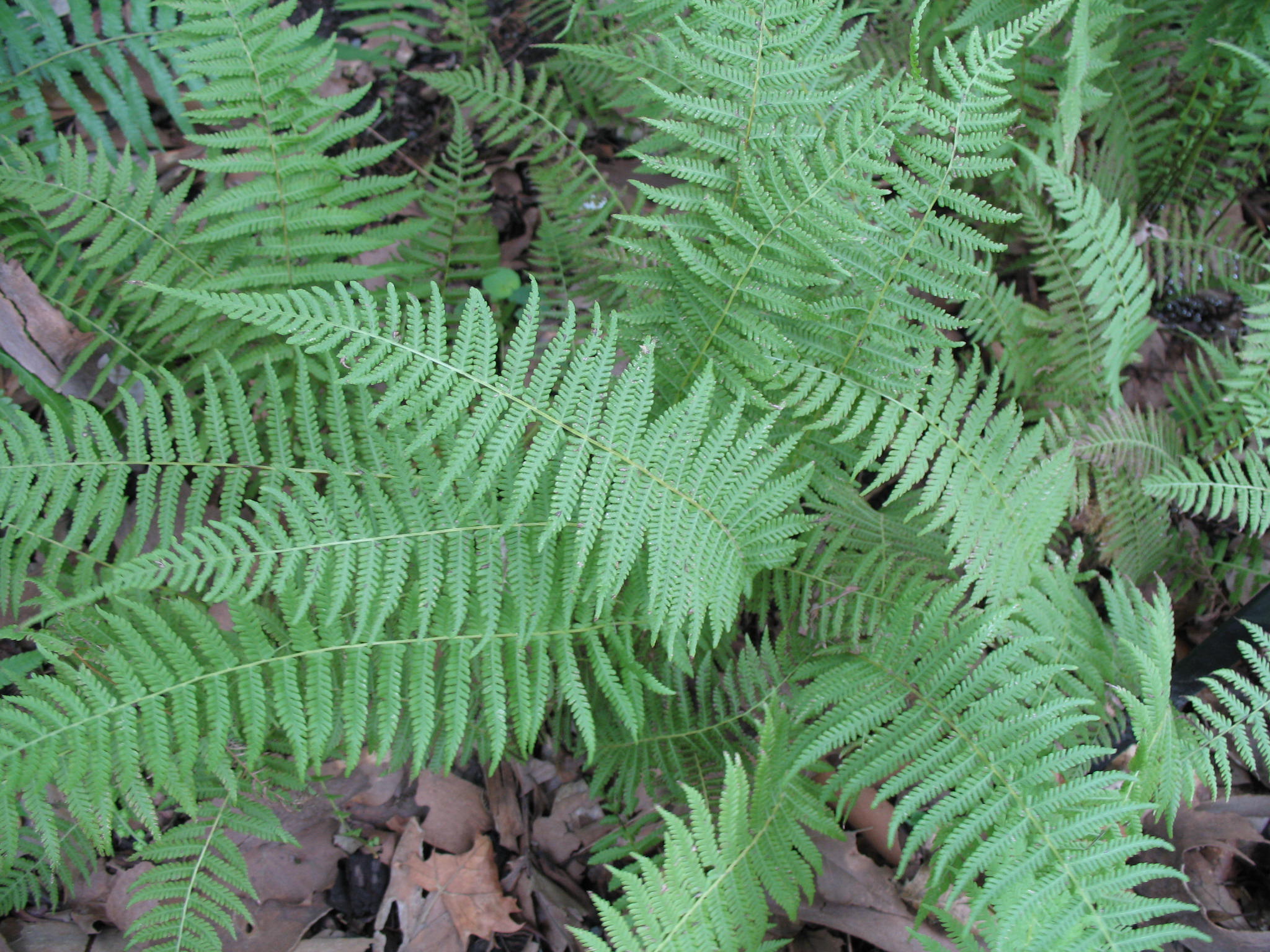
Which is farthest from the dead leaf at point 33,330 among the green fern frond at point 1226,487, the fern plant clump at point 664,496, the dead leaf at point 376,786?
the green fern frond at point 1226,487

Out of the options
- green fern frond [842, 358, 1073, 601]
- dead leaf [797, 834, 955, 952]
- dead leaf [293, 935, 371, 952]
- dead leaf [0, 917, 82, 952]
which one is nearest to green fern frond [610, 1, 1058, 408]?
green fern frond [842, 358, 1073, 601]

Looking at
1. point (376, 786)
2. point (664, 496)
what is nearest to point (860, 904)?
point (664, 496)

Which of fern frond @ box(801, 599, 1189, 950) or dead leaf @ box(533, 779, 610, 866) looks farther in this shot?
dead leaf @ box(533, 779, 610, 866)

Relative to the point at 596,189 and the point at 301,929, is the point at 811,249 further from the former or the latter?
the point at 301,929

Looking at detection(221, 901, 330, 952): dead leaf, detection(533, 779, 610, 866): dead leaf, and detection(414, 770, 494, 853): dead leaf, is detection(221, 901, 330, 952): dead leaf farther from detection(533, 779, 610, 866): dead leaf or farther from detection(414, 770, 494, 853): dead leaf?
detection(533, 779, 610, 866): dead leaf

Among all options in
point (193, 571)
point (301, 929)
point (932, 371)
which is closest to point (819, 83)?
point (932, 371)

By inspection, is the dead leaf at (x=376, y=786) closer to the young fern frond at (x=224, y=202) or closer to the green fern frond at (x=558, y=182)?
the young fern frond at (x=224, y=202)
